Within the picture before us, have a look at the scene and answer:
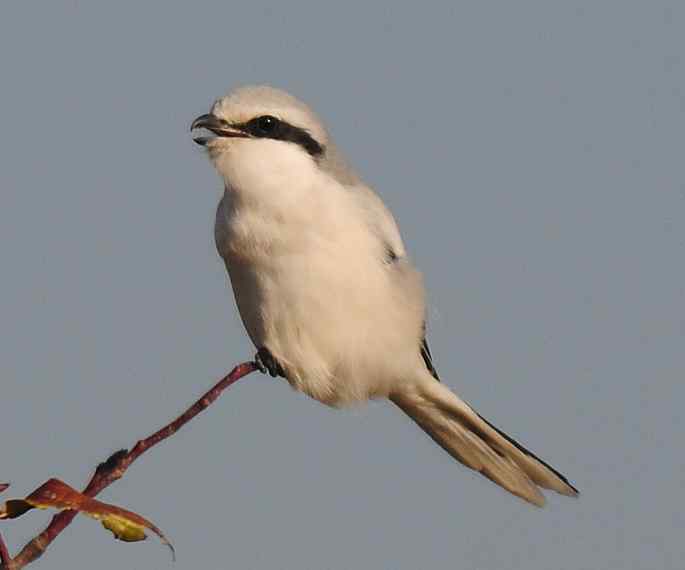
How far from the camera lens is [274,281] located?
4.69 metres

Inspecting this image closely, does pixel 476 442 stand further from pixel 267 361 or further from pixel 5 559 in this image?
pixel 5 559

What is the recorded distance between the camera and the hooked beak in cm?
443

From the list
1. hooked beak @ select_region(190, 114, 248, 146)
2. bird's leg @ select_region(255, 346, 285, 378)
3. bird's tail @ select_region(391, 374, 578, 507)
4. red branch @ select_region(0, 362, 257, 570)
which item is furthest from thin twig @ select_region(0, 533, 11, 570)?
bird's tail @ select_region(391, 374, 578, 507)

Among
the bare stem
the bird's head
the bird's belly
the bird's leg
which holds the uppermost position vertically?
the bird's head

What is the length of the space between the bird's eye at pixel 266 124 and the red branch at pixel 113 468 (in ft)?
5.81

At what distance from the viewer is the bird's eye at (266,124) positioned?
→ 4566 millimetres

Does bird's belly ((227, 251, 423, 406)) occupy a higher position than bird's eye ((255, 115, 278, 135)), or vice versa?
bird's eye ((255, 115, 278, 135))

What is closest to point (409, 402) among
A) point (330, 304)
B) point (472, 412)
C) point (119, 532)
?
point (472, 412)

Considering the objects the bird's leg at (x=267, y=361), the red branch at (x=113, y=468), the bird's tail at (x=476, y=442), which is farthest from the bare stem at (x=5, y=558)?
the bird's tail at (x=476, y=442)

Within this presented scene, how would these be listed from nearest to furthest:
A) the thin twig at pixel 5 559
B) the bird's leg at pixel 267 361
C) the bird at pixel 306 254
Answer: the thin twig at pixel 5 559 < the bird at pixel 306 254 < the bird's leg at pixel 267 361

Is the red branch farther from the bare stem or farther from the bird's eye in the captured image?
the bird's eye

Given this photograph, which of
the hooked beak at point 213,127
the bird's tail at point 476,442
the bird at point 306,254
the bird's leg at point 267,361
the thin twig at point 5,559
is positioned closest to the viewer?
the thin twig at point 5,559

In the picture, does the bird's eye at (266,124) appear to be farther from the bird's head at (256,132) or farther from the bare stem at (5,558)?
the bare stem at (5,558)

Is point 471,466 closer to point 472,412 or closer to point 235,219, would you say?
point 472,412
